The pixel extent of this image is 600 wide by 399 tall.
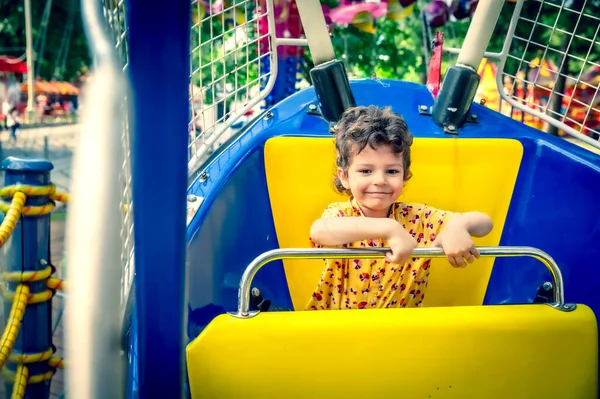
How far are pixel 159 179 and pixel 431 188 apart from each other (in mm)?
938

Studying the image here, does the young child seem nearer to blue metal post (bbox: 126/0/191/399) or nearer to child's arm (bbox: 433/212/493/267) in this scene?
child's arm (bbox: 433/212/493/267)

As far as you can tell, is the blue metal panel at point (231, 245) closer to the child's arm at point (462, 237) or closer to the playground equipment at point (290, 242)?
the playground equipment at point (290, 242)

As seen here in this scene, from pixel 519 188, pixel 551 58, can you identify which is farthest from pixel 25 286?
pixel 551 58

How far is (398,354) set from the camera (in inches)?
31.4

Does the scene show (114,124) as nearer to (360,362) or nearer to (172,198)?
(172,198)

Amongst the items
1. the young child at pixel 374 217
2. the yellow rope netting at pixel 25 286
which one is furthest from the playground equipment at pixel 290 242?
the yellow rope netting at pixel 25 286

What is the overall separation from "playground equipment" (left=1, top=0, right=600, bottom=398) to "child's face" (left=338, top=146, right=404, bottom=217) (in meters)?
0.19

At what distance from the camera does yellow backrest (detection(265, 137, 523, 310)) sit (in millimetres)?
1320

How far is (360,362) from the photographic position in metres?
0.79

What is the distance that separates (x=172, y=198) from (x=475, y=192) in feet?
3.22

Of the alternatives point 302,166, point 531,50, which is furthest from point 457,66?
point 531,50

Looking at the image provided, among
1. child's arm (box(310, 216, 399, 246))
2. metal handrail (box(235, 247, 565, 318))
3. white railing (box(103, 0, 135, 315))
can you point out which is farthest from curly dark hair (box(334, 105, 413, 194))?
white railing (box(103, 0, 135, 315))

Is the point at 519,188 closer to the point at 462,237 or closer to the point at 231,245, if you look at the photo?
the point at 462,237

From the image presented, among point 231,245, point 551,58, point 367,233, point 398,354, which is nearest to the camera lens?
point 398,354
